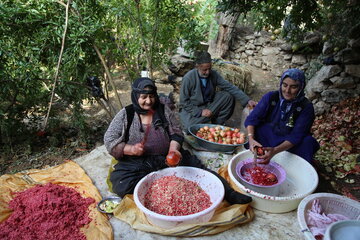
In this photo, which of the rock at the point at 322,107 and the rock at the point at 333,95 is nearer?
the rock at the point at 333,95

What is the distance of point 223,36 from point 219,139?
5774 millimetres

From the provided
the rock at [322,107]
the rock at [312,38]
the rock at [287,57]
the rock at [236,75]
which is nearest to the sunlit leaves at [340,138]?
the rock at [322,107]

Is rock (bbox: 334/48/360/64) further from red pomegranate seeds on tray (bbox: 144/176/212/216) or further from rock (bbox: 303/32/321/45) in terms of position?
red pomegranate seeds on tray (bbox: 144/176/212/216)

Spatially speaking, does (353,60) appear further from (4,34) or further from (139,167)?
(4,34)

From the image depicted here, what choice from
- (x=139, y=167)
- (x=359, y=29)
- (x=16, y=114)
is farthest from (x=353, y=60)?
(x=16, y=114)

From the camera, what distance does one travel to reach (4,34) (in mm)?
2820

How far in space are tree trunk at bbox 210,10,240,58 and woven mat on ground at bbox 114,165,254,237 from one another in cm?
677

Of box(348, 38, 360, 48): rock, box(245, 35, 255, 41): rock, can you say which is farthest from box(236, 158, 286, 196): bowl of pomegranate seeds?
box(245, 35, 255, 41): rock

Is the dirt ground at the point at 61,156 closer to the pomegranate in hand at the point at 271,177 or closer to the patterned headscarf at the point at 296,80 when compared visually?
the pomegranate in hand at the point at 271,177

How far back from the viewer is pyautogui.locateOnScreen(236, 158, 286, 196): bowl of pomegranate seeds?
237cm

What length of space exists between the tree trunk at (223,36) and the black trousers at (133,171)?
6.37 metres

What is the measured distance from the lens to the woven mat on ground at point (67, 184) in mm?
2033

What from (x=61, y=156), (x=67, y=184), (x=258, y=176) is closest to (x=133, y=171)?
(x=67, y=184)

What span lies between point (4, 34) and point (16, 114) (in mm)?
1359
